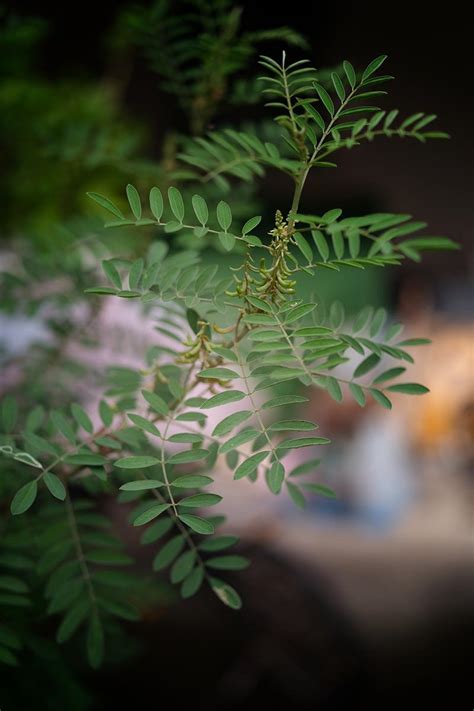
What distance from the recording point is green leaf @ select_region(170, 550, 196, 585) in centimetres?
46

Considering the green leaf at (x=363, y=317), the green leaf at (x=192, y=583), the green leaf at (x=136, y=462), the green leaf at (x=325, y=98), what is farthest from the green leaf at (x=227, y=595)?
the green leaf at (x=325, y=98)

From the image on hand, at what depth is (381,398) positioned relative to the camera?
1.37ft

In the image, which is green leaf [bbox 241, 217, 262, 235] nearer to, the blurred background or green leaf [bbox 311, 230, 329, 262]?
green leaf [bbox 311, 230, 329, 262]

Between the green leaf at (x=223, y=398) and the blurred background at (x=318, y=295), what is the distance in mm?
223

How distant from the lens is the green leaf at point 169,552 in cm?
48

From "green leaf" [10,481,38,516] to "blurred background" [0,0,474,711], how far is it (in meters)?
0.25

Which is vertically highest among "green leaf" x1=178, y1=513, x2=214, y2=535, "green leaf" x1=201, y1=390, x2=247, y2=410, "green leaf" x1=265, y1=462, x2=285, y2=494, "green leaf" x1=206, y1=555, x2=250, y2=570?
"green leaf" x1=201, y1=390, x2=247, y2=410

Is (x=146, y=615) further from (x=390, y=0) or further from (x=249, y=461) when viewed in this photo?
(x=390, y=0)

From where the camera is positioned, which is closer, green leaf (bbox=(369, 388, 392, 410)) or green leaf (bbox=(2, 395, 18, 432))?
green leaf (bbox=(369, 388, 392, 410))

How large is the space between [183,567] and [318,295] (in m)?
0.24

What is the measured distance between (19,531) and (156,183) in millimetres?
418

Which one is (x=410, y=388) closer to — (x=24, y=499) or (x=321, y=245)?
(x=321, y=245)

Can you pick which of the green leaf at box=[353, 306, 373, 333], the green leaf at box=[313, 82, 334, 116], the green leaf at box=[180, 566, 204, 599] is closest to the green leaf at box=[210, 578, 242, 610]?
the green leaf at box=[180, 566, 204, 599]

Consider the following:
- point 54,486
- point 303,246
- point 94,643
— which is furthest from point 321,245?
point 94,643
